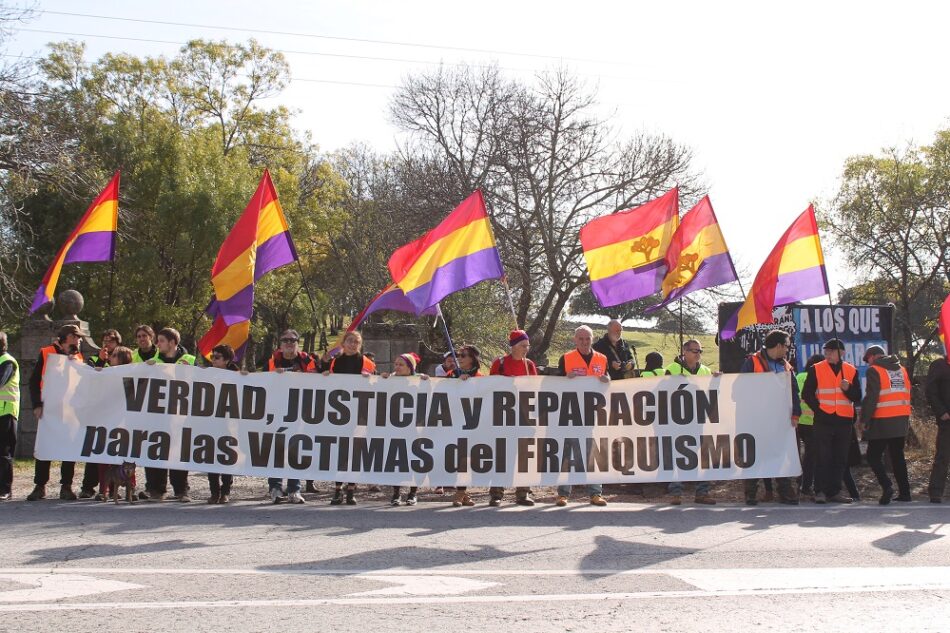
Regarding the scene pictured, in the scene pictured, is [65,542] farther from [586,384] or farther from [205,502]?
[586,384]

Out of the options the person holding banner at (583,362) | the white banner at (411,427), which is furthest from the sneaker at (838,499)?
the person holding banner at (583,362)

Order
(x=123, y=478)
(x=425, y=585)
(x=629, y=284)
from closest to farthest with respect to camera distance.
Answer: (x=425, y=585) < (x=123, y=478) < (x=629, y=284)

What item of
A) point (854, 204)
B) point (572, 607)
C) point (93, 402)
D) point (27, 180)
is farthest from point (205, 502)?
point (854, 204)

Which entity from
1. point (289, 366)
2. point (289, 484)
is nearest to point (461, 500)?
point (289, 484)

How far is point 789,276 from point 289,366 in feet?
19.2

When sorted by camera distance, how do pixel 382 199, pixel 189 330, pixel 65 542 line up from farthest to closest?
pixel 382 199 → pixel 189 330 → pixel 65 542

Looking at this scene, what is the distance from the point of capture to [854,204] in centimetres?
3056

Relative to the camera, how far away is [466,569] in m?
6.80

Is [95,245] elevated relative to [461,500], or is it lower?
elevated

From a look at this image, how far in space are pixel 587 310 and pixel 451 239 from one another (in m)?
32.2

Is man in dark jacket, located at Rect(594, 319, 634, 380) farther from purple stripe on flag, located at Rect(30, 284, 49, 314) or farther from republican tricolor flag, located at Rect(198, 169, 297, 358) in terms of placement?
purple stripe on flag, located at Rect(30, 284, 49, 314)

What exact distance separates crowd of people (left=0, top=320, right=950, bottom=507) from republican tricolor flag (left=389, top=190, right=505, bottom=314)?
785 millimetres

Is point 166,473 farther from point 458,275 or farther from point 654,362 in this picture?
point 654,362

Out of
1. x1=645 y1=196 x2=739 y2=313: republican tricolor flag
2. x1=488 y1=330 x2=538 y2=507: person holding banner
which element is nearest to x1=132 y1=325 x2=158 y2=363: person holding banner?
x1=488 y1=330 x2=538 y2=507: person holding banner
